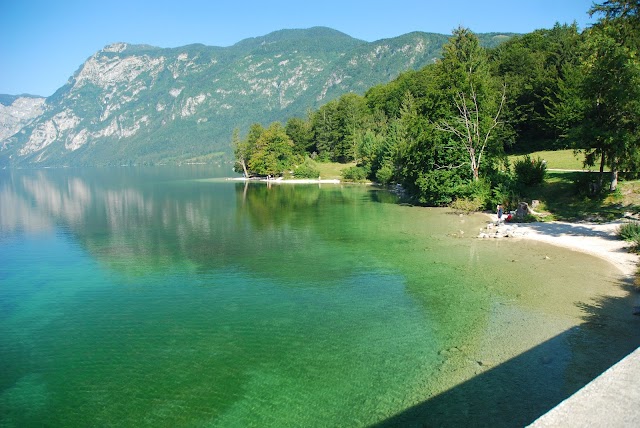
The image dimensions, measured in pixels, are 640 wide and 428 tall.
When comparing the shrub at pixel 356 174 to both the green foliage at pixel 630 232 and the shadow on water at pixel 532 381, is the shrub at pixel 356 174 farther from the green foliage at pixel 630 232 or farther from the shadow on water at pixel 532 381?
the shadow on water at pixel 532 381

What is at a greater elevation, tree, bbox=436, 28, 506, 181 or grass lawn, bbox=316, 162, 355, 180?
tree, bbox=436, 28, 506, 181

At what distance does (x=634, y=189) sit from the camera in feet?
101

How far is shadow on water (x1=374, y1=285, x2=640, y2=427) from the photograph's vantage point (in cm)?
928

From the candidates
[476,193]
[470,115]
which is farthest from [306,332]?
[470,115]

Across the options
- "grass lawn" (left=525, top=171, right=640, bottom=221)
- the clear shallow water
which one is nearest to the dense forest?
"grass lawn" (left=525, top=171, right=640, bottom=221)

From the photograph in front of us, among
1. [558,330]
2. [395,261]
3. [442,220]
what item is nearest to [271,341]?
[558,330]

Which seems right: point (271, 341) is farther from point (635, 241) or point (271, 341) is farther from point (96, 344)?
point (635, 241)

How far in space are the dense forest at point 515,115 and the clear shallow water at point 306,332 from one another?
1050 cm

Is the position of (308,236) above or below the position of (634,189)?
below

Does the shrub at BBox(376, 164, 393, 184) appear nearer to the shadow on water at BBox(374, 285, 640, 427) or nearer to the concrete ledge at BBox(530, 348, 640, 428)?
the shadow on water at BBox(374, 285, 640, 427)

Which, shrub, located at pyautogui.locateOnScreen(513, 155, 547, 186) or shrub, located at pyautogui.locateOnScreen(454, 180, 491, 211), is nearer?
shrub, located at pyautogui.locateOnScreen(513, 155, 547, 186)

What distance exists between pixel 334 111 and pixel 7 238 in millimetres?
91788

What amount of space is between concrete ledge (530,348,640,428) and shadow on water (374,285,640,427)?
2.82 metres

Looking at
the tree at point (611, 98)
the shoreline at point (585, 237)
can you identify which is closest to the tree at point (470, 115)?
the tree at point (611, 98)
